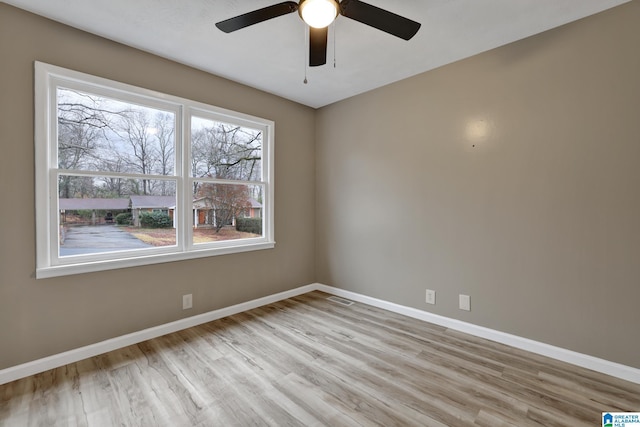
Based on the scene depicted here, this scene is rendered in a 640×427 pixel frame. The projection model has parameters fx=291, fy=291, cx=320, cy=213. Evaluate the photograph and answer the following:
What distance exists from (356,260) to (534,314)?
6.05 feet

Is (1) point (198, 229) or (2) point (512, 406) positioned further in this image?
(1) point (198, 229)

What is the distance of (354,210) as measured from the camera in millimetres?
3695

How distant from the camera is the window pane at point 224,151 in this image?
3047 mm

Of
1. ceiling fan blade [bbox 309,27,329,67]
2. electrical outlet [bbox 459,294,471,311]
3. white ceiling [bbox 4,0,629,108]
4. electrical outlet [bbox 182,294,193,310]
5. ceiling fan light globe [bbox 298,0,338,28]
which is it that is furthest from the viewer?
electrical outlet [bbox 182,294,193,310]

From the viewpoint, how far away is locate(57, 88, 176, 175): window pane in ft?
7.59

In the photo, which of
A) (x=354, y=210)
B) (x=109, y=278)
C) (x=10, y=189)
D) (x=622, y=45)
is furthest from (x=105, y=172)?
(x=622, y=45)

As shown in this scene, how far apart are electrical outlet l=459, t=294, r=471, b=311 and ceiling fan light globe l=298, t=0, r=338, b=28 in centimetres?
257

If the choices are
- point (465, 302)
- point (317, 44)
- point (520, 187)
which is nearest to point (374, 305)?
point (465, 302)

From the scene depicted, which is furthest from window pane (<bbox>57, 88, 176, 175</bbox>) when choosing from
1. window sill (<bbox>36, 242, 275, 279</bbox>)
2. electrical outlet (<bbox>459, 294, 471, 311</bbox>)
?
electrical outlet (<bbox>459, 294, 471, 311</bbox>)

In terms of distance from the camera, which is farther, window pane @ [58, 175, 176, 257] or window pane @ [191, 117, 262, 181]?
window pane @ [191, 117, 262, 181]

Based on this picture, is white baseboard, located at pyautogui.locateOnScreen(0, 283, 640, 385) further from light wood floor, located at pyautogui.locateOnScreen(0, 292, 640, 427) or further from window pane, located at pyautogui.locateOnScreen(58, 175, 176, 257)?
window pane, located at pyautogui.locateOnScreen(58, 175, 176, 257)

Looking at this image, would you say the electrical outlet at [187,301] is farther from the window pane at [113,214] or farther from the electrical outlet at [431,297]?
the electrical outlet at [431,297]

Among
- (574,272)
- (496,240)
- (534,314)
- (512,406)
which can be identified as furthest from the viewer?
(496,240)

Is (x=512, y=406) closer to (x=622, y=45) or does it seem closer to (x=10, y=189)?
(x=622, y=45)
